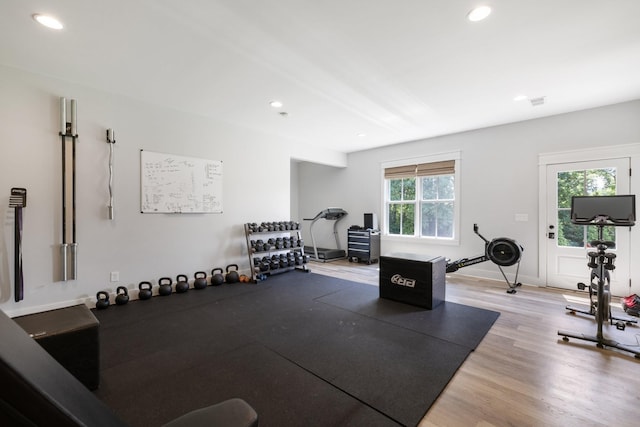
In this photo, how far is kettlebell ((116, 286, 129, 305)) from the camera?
3734mm

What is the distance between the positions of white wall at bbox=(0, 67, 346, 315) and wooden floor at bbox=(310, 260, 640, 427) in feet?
13.1

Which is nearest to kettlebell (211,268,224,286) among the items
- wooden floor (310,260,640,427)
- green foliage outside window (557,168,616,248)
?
wooden floor (310,260,640,427)

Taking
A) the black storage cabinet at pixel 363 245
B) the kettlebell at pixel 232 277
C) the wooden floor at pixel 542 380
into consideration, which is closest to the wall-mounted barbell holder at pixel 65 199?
the kettlebell at pixel 232 277

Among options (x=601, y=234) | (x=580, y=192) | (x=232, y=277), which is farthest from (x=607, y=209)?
(x=232, y=277)

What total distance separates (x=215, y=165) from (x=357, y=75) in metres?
2.78

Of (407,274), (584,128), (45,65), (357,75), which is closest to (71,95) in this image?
(45,65)

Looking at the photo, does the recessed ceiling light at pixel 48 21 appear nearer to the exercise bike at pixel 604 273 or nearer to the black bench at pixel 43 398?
the black bench at pixel 43 398

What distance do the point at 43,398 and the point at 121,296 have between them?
13.0 ft

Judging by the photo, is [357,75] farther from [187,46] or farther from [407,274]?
[407,274]

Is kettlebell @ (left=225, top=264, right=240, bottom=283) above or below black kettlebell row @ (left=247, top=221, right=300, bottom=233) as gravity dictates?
below

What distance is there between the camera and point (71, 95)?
139 inches

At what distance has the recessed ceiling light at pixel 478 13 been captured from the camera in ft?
7.39

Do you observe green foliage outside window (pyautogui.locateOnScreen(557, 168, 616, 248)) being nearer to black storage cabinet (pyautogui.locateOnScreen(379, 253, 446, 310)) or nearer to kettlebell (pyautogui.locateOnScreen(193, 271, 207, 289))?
black storage cabinet (pyautogui.locateOnScreen(379, 253, 446, 310))

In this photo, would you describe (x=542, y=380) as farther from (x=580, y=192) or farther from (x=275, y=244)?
(x=275, y=244)
